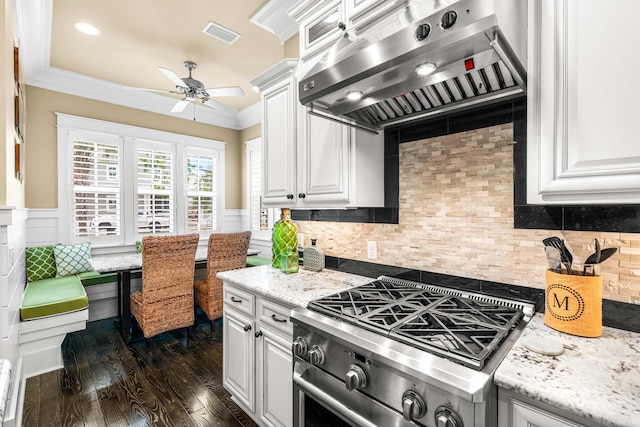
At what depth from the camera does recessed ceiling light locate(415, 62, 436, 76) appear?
3.44 feet

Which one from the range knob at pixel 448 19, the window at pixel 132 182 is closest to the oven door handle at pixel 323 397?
the range knob at pixel 448 19

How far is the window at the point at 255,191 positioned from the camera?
4828 mm

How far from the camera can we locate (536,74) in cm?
104

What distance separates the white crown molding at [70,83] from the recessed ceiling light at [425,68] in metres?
3.02

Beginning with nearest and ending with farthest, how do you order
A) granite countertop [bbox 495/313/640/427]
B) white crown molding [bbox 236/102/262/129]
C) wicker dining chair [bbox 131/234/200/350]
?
1. granite countertop [bbox 495/313/640/427]
2. wicker dining chair [bbox 131/234/200/350]
3. white crown molding [bbox 236/102/262/129]

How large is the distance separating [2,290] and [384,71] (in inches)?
94.7

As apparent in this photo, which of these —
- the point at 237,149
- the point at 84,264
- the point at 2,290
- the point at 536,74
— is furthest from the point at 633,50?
the point at 237,149

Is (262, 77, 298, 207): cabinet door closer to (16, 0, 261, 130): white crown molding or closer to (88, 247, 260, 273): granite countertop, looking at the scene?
(88, 247, 260, 273): granite countertop

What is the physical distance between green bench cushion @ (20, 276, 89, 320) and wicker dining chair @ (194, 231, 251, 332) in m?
1.02

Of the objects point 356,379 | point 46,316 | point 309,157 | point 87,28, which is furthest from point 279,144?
point 46,316

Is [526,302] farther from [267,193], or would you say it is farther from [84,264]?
[84,264]

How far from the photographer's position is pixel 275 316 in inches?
63.6

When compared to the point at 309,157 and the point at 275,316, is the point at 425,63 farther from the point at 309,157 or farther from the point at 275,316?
the point at 275,316

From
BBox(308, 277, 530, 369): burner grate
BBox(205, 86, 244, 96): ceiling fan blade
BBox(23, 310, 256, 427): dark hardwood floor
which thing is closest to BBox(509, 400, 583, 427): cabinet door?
BBox(308, 277, 530, 369): burner grate
